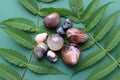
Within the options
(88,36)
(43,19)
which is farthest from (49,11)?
(88,36)

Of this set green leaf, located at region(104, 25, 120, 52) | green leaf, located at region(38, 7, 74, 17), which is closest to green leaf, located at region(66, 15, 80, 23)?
green leaf, located at region(38, 7, 74, 17)

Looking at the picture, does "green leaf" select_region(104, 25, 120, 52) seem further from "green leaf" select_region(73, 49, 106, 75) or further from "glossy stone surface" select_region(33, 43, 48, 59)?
"glossy stone surface" select_region(33, 43, 48, 59)

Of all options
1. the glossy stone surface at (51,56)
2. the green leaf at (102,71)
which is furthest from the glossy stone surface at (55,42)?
the green leaf at (102,71)

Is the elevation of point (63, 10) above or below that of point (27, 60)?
above

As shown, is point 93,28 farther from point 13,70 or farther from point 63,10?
point 13,70

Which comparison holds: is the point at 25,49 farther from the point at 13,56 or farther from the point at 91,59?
the point at 91,59

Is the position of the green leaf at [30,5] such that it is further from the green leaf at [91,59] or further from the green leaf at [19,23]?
the green leaf at [91,59]
